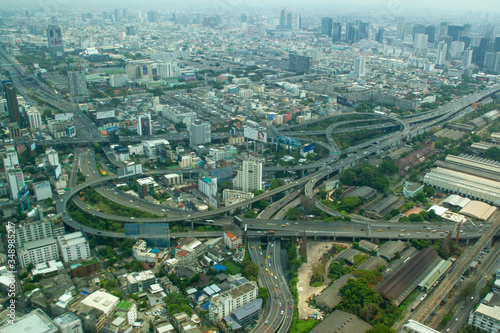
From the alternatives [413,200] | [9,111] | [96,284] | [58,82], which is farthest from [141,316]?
[58,82]

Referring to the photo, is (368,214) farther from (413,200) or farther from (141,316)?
(141,316)

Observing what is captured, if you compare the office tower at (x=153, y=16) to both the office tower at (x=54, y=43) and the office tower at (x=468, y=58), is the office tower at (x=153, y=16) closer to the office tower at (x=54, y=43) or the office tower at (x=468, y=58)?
the office tower at (x=54, y=43)

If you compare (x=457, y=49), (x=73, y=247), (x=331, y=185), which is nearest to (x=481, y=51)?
(x=457, y=49)

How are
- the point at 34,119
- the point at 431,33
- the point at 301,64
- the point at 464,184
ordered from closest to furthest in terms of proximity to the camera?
the point at 464,184 → the point at 34,119 → the point at 301,64 → the point at 431,33

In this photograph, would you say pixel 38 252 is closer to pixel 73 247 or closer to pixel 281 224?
pixel 73 247

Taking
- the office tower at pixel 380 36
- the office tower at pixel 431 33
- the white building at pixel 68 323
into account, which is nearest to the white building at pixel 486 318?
the white building at pixel 68 323
